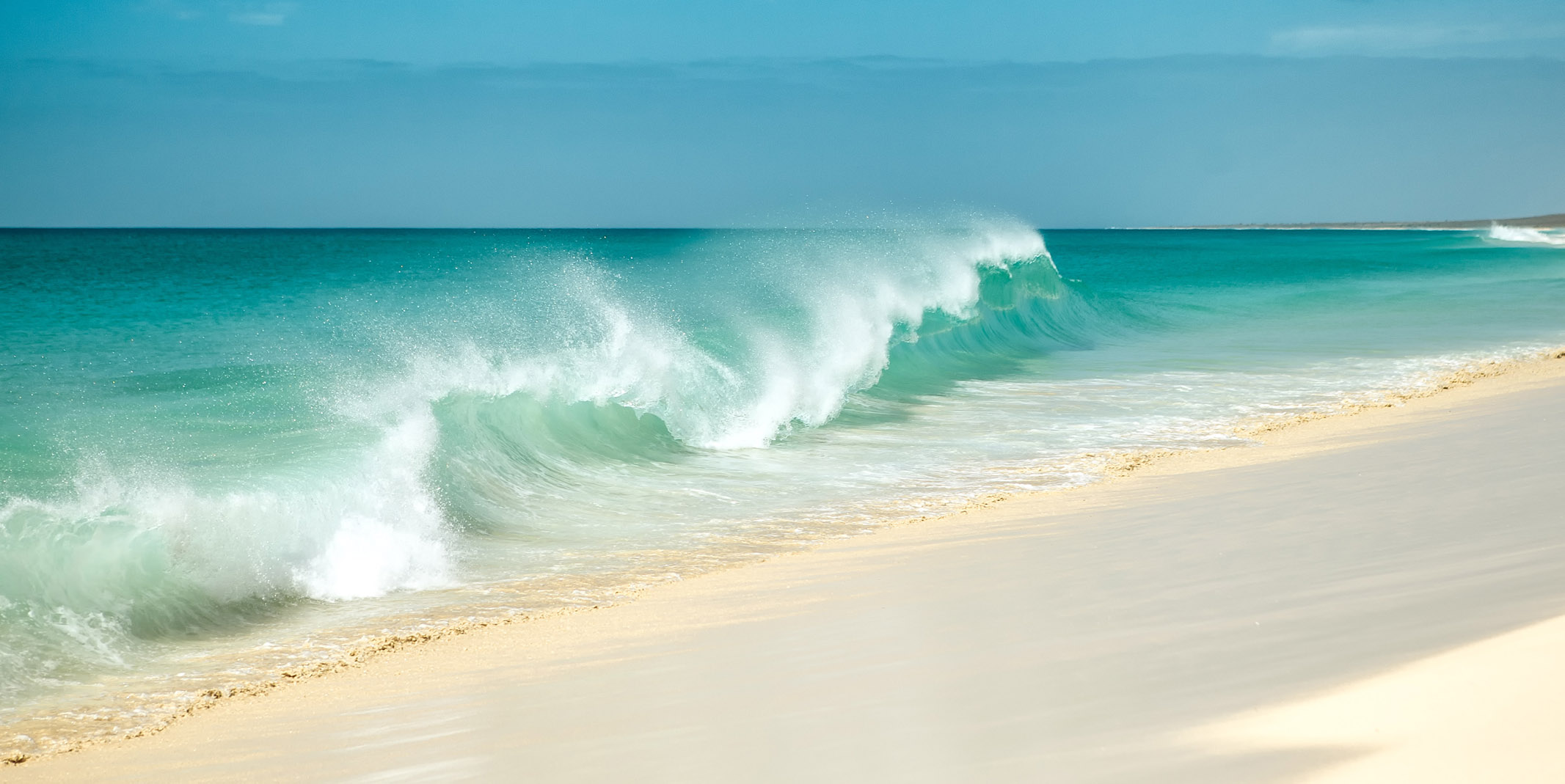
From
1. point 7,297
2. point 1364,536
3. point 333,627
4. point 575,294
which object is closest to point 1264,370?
point 1364,536

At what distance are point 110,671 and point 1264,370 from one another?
1404 centimetres

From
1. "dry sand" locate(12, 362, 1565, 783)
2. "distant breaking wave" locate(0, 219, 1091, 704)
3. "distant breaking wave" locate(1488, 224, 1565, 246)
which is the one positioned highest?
"distant breaking wave" locate(1488, 224, 1565, 246)

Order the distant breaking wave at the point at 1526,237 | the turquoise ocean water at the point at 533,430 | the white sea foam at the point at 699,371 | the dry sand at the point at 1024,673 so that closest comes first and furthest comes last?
1. the dry sand at the point at 1024,673
2. the turquoise ocean water at the point at 533,430
3. the white sea foam at the point at 699,371
4. the distant breaking wave at the point at 1526,237

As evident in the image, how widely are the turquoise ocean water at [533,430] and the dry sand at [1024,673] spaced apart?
2.29ft

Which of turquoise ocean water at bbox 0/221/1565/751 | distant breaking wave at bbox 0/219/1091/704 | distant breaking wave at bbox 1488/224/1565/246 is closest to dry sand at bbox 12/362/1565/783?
turquoise ocean water at bbox 0/221/1565/751

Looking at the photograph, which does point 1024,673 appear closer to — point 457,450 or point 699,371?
point 457,450

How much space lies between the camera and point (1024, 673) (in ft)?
11.6

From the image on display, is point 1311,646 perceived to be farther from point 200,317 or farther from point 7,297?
point 7,297

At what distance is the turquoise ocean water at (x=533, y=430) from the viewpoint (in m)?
5.36

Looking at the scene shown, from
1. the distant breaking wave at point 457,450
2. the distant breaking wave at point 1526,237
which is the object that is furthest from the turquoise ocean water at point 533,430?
the distant breaking wave at point 1526,237

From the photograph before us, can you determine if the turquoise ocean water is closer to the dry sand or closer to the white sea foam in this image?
the white sea foam

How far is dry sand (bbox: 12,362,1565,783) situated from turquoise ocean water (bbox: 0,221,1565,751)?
Result: 0.70 metres

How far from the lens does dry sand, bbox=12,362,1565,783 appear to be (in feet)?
8.85

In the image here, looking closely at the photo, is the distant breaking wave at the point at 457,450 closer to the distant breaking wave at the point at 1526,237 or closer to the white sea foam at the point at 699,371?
the white sea foam at the point at 699,371
